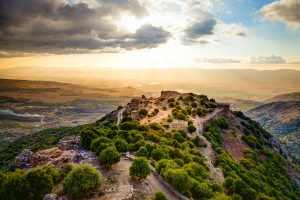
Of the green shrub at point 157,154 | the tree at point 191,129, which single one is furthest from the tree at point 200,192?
the tree at point 191,129

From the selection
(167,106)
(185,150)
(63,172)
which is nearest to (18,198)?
(63,172)

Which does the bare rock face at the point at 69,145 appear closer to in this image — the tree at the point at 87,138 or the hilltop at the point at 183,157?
the hilltop at the point at 183,157

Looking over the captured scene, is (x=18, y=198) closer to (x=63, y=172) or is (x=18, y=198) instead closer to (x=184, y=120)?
(x=63, y=172)

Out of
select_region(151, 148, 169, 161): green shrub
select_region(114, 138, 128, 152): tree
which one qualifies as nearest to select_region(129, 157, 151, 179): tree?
select_region(114, 138, 128, 152): tree

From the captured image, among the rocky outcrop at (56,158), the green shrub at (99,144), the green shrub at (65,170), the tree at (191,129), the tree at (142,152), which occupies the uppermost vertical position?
the green shrub at (99,144)

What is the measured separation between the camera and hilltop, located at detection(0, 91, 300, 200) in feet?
141

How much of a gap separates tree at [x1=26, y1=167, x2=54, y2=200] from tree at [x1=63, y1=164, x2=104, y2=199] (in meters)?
2.17

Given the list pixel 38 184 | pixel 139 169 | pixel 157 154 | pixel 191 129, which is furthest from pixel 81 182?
pixel 191 129

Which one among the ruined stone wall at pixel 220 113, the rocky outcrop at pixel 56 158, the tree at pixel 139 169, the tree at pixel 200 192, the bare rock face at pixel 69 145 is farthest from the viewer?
the ruined stone wall at pixel 220 113

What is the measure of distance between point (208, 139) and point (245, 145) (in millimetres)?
16954

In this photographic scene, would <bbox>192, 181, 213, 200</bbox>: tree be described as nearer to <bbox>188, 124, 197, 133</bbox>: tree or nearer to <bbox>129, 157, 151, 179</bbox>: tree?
<bbox>129, 157, 151, 179</bbox>: tree

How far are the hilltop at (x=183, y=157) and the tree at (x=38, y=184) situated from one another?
1545 mm

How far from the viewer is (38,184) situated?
35312mm

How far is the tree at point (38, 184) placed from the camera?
3497 centimetres
